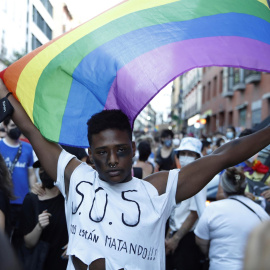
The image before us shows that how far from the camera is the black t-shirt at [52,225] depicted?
132 inches

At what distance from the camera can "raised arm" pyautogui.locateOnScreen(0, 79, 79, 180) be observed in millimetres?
2369

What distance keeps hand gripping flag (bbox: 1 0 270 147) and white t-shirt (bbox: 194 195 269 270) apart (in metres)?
1.31

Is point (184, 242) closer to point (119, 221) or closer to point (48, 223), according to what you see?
Result: point (48, 223)

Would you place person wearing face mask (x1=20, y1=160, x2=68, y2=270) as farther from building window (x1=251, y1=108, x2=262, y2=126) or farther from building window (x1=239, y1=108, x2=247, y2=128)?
building window (x1=239, y1=108, x2=247, y2=128)

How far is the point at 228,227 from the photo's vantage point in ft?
11.2

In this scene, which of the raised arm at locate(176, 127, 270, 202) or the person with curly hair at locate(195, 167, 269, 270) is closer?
the raised arm at locate(176, 127, 270, 202)

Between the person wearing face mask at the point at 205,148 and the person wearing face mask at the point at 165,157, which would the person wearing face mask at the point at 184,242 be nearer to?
the person wearing face mask at the point at 165,157

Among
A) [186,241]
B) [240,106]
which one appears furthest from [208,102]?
[186,241]

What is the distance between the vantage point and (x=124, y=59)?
2717 mm

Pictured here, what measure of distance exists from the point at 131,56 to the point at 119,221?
1.13 m

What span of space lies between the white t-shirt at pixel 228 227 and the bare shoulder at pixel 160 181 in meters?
1.37

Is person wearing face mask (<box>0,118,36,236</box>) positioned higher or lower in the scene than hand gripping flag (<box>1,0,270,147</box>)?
lower

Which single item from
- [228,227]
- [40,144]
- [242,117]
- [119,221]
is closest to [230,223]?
[228,227]

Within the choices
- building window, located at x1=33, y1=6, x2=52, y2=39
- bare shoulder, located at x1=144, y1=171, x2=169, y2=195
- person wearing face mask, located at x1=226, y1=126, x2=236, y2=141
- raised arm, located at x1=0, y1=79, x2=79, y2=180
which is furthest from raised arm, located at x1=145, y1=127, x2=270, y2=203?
person wearing face mask, located at x1=226, y1=126, x2=236, y2=141
